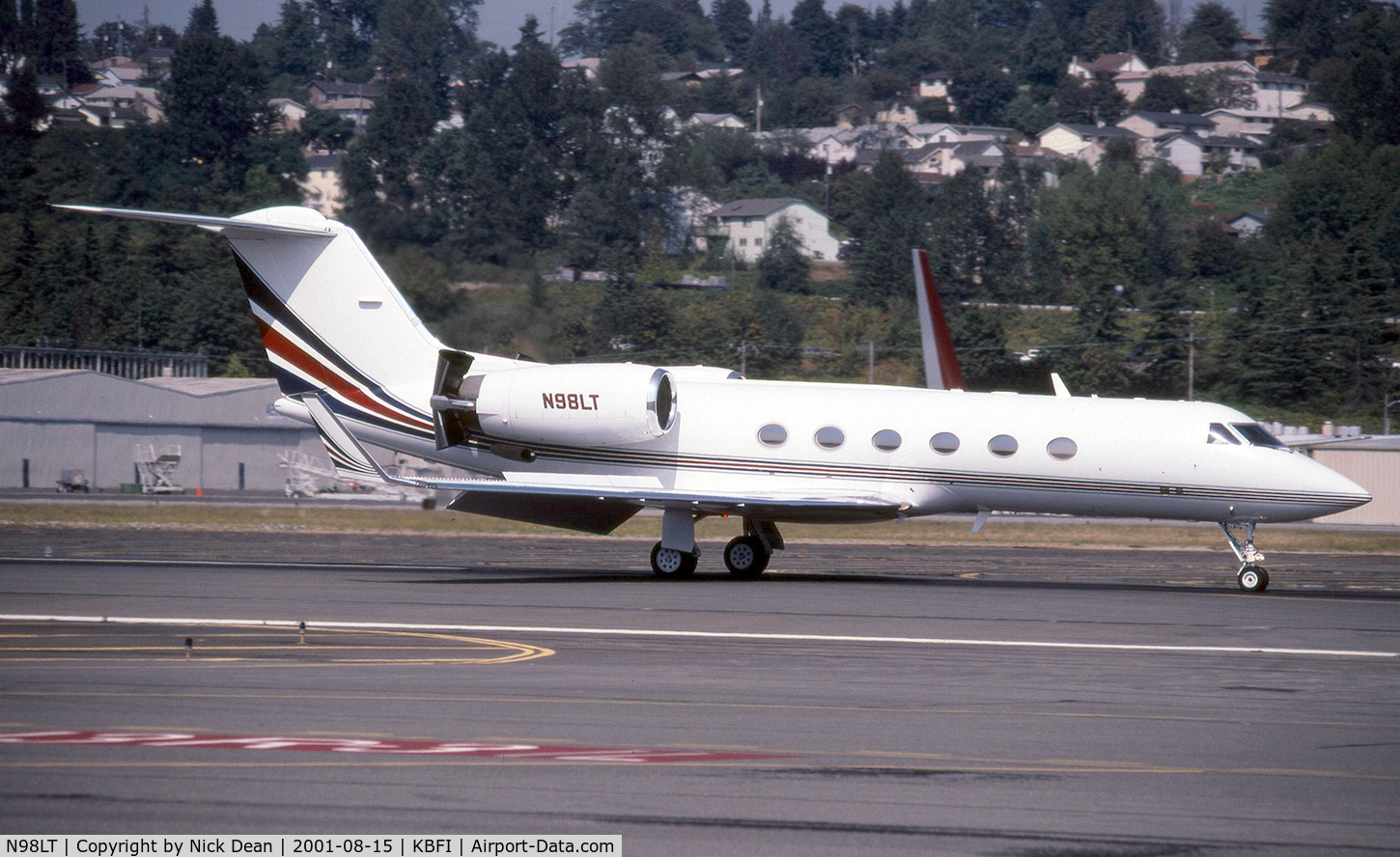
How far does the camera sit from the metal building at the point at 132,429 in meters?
54.0

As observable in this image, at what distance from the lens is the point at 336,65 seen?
561 feet

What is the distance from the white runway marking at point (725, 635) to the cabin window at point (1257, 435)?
6966 mm

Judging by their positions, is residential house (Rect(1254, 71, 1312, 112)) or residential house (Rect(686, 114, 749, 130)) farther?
residential house (Rect(1254, 71, 1312, 112))

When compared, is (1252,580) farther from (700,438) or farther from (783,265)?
(783,265)

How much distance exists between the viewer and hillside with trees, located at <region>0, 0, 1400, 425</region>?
5750cm

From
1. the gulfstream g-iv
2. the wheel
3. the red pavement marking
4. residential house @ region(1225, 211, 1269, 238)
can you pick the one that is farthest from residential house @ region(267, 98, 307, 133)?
the red pavement marking

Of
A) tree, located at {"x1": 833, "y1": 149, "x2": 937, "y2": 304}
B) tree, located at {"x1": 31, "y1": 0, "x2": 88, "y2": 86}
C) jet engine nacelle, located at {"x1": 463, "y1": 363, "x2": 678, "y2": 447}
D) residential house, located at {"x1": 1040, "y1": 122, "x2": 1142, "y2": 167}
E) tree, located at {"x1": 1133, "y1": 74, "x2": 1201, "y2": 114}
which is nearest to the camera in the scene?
jet engine nacelle, located at {"x1": 463, "y1": 363, "x2": 678, "y2": 447}

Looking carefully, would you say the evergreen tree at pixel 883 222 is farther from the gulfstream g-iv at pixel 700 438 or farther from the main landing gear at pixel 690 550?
the gulfstream g-iv at pixel 700 438

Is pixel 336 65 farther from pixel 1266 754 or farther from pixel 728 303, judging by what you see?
pixel 1266 754

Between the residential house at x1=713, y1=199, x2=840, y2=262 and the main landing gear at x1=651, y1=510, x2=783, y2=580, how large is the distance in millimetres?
69405

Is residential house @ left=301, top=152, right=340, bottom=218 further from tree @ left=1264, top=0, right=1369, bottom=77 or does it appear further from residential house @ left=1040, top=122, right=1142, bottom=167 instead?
tree @ left=1264, top=0, right=1369, bottom=77

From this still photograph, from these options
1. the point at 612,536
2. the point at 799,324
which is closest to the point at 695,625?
the point at 612,536

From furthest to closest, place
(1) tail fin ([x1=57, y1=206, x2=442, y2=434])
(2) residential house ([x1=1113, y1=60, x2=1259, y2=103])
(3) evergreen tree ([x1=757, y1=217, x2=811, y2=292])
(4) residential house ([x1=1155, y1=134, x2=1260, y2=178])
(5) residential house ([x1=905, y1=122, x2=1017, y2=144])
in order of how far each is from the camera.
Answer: (2) residential house ([x1=1113, y1=60, x2=1259, y2=103])
(5) residential house ([x1=905, y1=122, x2=1017, y2=144])
(4) residential house ([x1=1155, y1=134, x2=1260, y2=178])
(3) evergreen tree ([x1=757, y1=217, x2=811, y2=292])
(1) tail fin ([x1=57, y1=206, x2=442, y2=434])

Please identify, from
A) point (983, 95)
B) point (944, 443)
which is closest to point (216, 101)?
point (944, 443)
